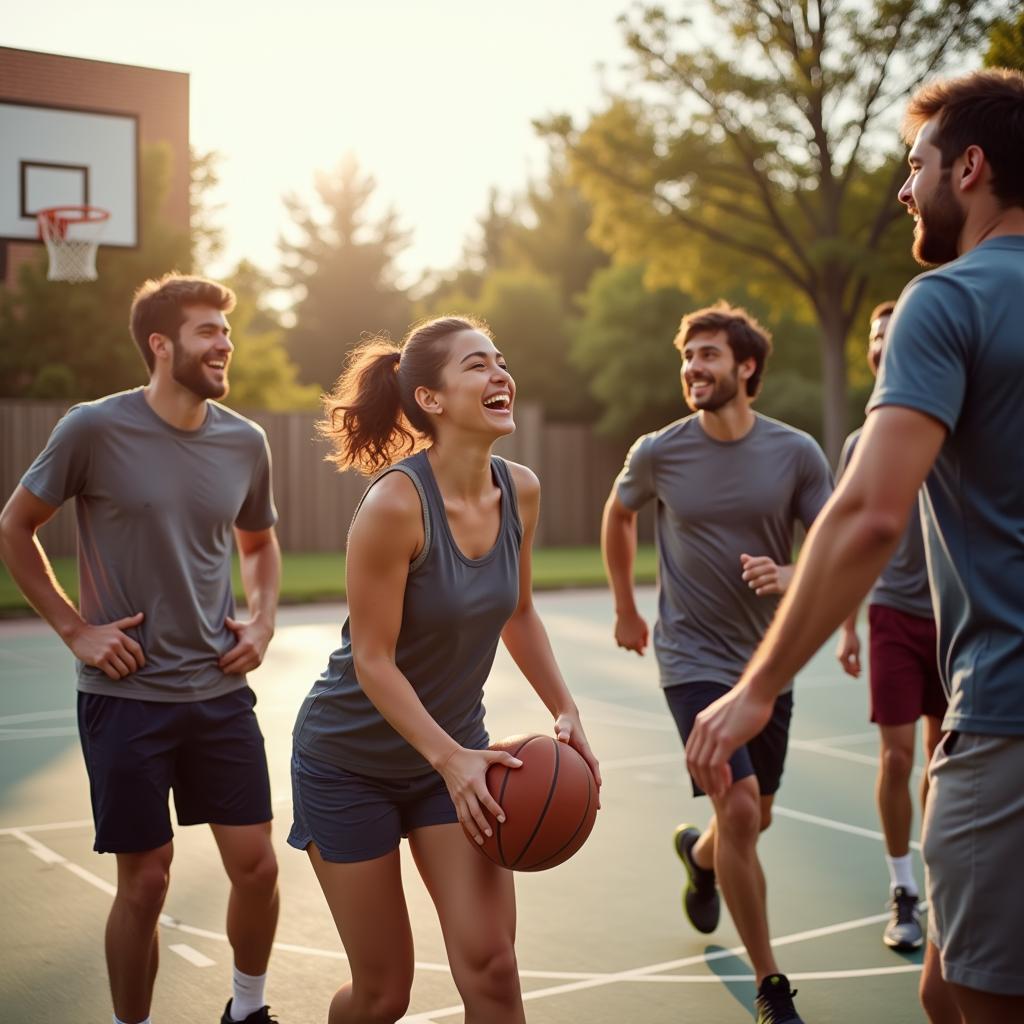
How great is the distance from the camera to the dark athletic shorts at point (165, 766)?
405 centimetres

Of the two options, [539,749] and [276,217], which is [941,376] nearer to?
[539,749]

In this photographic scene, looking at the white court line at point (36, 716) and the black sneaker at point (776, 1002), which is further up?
the black sneaker at point (776, 1002)

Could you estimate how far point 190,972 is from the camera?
15.8 ft

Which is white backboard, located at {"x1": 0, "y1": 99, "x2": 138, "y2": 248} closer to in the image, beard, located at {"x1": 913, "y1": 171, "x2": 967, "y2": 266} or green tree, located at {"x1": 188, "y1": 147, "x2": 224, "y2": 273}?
beard, located at {"x1": 913, "y1": 171, "x2": 967, "y2": 266}

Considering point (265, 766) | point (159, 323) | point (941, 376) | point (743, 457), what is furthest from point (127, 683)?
A: point (941, 376)

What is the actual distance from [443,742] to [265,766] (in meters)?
1.36

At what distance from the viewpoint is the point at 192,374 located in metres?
4.39

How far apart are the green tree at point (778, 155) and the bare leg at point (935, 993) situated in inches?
844

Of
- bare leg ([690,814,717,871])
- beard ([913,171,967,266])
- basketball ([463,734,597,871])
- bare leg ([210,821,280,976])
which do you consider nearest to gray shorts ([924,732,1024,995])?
beard ([913,171,967,266])

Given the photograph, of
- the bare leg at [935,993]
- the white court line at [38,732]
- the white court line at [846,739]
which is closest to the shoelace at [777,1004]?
the bare leg at [935,993]

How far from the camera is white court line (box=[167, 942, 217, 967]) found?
490cm

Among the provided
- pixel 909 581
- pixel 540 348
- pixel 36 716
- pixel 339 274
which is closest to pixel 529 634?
pixel 909 581

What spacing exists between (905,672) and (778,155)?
19.6 m

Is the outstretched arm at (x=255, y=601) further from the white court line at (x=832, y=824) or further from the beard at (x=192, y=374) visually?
the white court line at (x=832, y=824)
